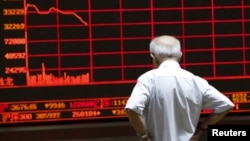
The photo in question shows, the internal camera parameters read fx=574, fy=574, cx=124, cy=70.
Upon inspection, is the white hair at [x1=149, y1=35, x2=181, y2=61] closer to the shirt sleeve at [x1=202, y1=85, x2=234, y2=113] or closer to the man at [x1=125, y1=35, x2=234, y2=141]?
the man at [x1=125, y1=35, x2=234, y2=141]

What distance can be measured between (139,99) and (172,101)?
16 centimetres

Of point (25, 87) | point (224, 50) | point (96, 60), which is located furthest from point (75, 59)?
point (224, 50)

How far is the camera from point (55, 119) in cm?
343

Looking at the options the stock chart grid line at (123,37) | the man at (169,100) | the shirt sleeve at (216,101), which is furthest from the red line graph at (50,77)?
the shirt sleeve at (216,101)

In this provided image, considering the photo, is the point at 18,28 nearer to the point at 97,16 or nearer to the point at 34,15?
the point at 34,15

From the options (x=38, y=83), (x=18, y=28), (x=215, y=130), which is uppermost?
(x=18, y=28)

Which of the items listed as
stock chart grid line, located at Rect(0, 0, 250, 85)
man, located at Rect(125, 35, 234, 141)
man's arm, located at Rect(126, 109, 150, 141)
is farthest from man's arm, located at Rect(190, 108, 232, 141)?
stock chart grid line, located at Rect(0, 0, 250, 85)

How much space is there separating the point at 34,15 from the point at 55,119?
629 mm

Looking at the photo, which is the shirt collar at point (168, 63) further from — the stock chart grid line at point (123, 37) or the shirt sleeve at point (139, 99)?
A: the stock chart grid line at point (123, 37)

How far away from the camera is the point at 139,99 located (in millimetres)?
2445

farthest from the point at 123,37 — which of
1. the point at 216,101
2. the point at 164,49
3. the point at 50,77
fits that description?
the point at 216,101

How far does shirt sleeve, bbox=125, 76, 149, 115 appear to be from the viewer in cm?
243

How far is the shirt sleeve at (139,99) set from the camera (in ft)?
7.98

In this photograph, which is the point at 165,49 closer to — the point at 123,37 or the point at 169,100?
the point at 169,100
